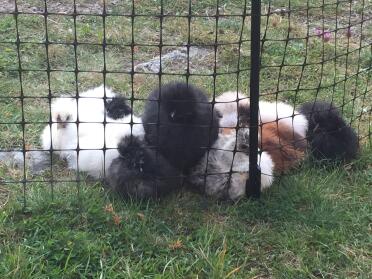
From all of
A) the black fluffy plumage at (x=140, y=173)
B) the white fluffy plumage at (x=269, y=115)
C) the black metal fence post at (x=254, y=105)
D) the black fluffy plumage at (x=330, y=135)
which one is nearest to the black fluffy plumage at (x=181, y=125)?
the black fluffy plumage at (x=140, y=173)

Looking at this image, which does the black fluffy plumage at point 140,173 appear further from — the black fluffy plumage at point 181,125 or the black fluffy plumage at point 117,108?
the black fluffy plumage at point 117,108

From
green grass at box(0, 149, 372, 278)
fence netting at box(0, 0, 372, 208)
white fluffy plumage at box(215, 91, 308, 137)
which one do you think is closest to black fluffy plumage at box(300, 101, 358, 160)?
white fluffy plumage at box(215, 91, 308, 137)

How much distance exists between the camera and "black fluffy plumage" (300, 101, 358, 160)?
150 inches

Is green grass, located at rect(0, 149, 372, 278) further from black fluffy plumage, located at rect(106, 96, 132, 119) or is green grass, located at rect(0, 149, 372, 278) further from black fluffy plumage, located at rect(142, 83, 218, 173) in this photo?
black fluffy plumage, located at rect(106, 96, 132, 119)

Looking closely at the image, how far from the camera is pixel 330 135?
382 cm

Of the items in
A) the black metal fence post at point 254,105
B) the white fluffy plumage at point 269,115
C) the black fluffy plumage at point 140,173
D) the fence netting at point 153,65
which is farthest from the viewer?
the white fluffy plumage at point 269,115

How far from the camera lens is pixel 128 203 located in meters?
3.27

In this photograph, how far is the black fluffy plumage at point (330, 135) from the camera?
12.5 ft

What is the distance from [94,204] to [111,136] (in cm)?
51

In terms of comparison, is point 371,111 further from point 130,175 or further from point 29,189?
point 29,189

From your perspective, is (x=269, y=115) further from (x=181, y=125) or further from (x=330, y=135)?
(x=181, y=125)

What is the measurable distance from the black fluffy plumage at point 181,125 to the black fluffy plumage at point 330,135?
2.47 feet

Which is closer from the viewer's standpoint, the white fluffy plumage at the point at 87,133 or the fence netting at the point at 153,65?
the white fluffy plumage at the point at 87,133

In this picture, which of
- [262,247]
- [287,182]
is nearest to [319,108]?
[287,182]
